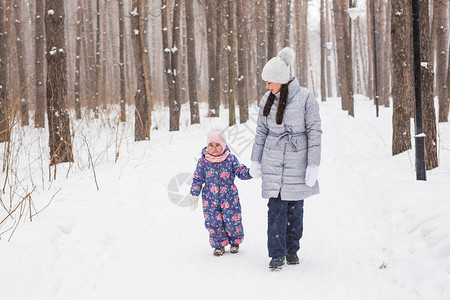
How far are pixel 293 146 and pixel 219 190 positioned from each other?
3.09 feet

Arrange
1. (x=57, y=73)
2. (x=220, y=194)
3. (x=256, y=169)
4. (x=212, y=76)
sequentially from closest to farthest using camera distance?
(x=256, y=169) → (x=220, y=194) → (x=57, y=73) → (x=212, y=76)

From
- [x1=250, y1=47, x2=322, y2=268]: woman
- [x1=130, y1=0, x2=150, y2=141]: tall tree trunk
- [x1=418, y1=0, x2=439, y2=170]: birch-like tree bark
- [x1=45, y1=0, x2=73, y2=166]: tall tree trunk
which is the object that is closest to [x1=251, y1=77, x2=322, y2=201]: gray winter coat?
[x1=250, y1=47, x2=322, y2=268]: woman

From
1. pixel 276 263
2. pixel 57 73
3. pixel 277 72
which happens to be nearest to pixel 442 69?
pixel 277 72

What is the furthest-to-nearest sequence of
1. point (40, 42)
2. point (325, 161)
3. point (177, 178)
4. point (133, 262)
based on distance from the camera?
point (40, 42) < point (325, 161) < point (177, 178) < point (133, 262)

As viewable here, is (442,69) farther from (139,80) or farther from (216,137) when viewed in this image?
(216,137)

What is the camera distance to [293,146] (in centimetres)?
332

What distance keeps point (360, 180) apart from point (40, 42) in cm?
1247

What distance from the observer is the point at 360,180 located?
6184 mm

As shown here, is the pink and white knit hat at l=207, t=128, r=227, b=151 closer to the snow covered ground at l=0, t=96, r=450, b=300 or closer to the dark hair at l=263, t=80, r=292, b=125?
the dark hair at l=263, t=80, r=292, b=125

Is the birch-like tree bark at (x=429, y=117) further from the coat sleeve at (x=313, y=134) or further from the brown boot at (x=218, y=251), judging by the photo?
the brown boot at (x=218, y=251)

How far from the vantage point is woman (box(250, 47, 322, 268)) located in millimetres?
3268

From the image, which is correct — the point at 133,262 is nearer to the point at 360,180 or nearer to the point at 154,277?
the point at 154,277

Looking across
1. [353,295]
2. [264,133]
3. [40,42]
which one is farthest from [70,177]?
[40,42]

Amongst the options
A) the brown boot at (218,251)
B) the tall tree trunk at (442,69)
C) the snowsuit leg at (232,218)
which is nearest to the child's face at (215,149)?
the snowsuit leg at (232,218)
